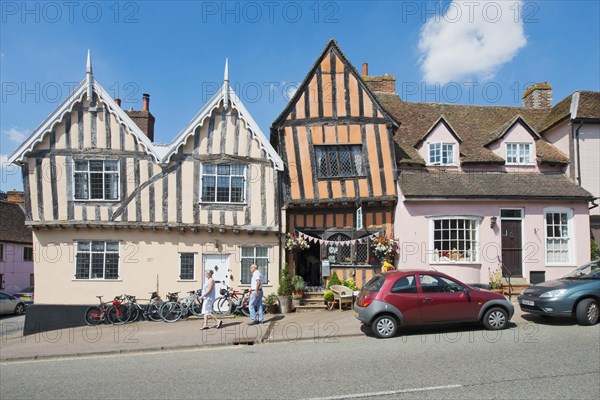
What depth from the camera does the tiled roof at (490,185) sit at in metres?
15.9

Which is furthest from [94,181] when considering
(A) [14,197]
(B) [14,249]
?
(A) [14,197]

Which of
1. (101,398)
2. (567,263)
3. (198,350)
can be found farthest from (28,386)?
(567,263)

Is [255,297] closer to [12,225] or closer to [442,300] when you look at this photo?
[442,300]

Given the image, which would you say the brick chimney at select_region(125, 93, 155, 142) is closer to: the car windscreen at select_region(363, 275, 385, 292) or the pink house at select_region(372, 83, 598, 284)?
the pink house at select_region(372, 83, 598, 284)

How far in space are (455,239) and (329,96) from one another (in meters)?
7.28

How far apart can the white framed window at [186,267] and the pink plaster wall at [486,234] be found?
7.63m

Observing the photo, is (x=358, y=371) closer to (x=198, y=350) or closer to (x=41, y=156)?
(x=198, y=350)

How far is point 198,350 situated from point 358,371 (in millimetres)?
4426

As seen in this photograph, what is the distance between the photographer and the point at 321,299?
15.9 meters

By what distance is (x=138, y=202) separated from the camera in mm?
15422

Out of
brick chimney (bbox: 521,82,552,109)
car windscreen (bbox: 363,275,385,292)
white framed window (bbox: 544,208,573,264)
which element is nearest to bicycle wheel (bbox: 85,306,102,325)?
car windscreen (bbox: 363,275,385,292)

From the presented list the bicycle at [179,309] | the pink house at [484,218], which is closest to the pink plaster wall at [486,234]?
the pink house at [484,218]

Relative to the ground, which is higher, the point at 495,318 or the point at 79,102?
the point at 79,102

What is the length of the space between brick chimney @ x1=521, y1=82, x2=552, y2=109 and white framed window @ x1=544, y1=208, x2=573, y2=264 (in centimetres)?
778
